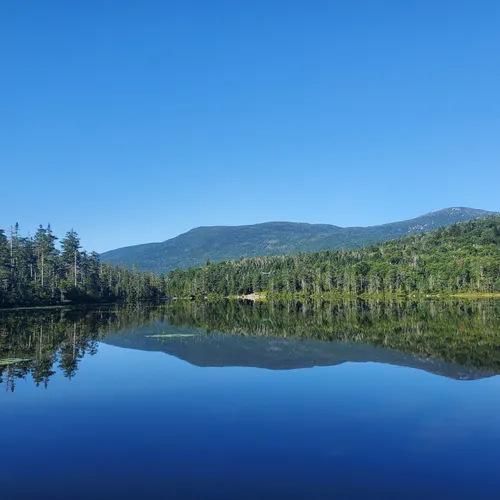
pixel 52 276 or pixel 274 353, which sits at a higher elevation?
pixel 52 276

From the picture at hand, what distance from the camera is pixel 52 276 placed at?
113625 millimetres

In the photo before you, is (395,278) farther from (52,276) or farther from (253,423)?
(253,423)

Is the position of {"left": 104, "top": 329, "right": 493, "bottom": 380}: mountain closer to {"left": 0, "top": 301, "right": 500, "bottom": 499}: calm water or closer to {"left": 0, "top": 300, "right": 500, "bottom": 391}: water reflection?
{"left": 0, "top": 300, "right": 500, "bottom": 391}: water reflection

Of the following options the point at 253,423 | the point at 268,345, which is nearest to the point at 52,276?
the point at 268,345

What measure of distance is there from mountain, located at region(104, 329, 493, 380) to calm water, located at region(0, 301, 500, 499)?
260mm

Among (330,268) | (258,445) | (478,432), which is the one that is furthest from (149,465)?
(330,268)

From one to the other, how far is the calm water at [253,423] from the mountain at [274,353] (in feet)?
0.85

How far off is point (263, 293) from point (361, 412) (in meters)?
176

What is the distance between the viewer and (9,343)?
40469mm

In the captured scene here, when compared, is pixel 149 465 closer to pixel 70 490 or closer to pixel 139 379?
pixel 70 490

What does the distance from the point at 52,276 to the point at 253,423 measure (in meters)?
107

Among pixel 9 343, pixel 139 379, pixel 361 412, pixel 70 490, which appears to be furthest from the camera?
pixel 9 343

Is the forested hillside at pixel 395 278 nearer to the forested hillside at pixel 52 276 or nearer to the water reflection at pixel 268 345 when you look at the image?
the forested hillside at pixel 52 276

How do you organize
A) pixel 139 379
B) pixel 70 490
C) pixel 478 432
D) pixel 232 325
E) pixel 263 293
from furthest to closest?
1. pixel 263 293
2. pixel 232 325
3. pixel 139 379
4. pixel 478 432
5. pixel 70 490
